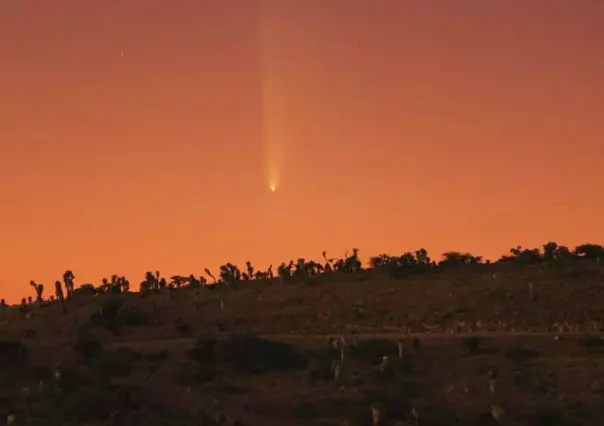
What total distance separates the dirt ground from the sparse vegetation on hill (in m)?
0.13

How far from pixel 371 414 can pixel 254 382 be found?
10.7 meters

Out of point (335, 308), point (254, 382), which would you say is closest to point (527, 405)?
point (254, 382)

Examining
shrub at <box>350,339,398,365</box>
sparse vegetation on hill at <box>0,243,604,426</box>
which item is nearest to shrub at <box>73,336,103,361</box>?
sparse vegetation on hill at <box>0,243,604,426</box>

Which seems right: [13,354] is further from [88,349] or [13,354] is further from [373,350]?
[373,350]

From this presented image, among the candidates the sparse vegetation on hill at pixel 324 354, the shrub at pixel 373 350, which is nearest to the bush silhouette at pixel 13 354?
the sparse vegetation on hill at pixel 324 354

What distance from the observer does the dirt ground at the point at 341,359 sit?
2103 inches

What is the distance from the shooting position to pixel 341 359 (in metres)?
61.8

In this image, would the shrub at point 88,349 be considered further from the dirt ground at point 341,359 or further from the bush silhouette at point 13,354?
the bush silhouette at point 13,354

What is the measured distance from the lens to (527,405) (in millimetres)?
53125

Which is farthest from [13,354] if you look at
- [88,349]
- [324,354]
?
[324,354]

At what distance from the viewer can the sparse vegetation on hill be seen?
176 feet

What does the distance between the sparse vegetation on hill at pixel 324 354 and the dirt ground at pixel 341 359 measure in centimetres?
13

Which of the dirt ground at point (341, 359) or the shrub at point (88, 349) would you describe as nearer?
the dirt ground at point (341, 359)

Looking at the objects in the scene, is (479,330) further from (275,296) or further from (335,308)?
(275,296)
